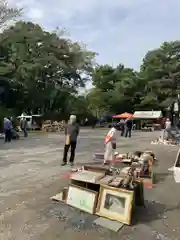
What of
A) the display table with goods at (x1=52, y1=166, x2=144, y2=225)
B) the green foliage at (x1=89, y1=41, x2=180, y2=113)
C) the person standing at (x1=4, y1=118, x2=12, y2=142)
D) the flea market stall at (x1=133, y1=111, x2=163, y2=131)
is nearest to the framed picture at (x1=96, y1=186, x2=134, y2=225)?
the display table with goods at (x1=52, y1=166, x2=144, y2=225)

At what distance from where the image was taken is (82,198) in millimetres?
5762

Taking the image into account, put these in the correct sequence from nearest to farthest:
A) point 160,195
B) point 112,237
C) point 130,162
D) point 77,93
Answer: point 112,237 < point 160,195 < point 130,162 < point 77,93

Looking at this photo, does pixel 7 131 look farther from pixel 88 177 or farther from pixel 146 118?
pixel 146 118

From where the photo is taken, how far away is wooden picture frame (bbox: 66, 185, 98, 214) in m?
5.57

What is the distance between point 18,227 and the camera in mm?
4957

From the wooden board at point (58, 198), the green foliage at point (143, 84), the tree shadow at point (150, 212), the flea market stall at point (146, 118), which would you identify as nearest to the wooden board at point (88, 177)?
the wooden board at point (58, 198)

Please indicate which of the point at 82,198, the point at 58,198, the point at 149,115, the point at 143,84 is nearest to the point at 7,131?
the point at 58,198

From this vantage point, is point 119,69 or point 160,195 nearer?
point 160,195

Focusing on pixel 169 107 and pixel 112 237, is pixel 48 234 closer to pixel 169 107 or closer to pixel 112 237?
pixel 112 237

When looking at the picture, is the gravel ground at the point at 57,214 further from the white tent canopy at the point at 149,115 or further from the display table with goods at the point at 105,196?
the white tent canopy at the point at 149,115

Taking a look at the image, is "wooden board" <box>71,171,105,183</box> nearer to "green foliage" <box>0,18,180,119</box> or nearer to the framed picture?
the framed picture

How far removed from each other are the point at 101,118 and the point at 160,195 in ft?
148

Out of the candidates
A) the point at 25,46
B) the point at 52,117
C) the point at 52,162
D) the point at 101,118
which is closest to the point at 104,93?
the point at 101,118

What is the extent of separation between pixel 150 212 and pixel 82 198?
52.2 inches
